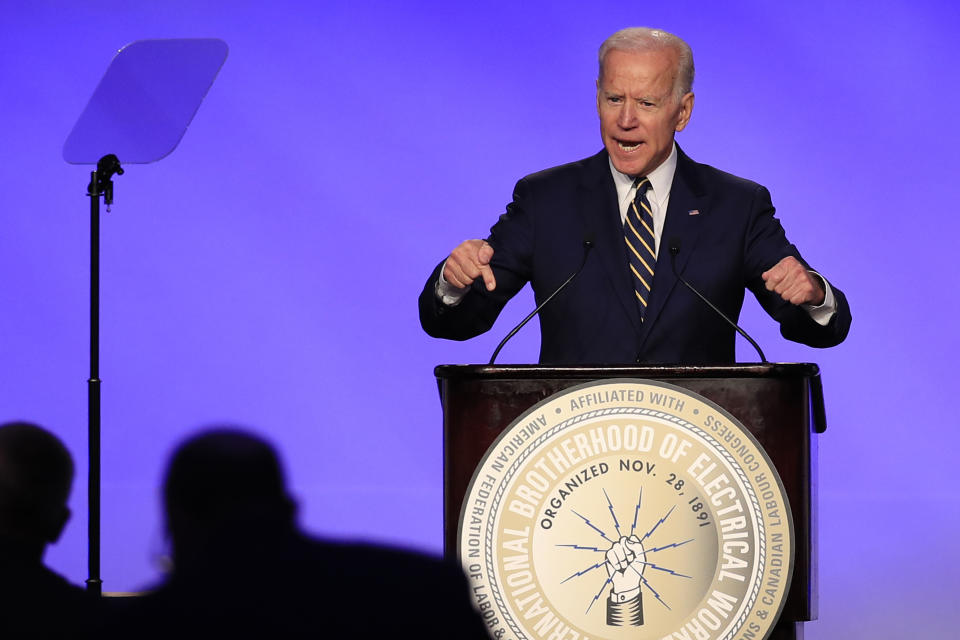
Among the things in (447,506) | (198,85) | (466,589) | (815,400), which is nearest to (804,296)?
(815,400)

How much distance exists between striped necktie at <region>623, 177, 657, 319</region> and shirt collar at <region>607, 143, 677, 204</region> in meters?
0.02

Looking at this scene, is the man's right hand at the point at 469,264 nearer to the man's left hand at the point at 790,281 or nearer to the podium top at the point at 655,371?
the podium top at the point at 655,371

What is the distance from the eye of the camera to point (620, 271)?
2164 mm

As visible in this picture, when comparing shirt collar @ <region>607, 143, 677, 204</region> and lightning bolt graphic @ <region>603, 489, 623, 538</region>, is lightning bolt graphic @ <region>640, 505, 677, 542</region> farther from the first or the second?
shirt collar @ <region>607, 143, 677, 204</region>

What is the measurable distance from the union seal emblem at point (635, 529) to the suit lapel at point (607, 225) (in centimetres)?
56

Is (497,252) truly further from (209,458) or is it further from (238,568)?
(238,568)

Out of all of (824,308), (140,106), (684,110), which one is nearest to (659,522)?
(824,308)

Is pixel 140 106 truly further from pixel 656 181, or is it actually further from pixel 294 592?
pixel 294 592

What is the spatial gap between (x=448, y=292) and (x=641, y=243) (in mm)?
358

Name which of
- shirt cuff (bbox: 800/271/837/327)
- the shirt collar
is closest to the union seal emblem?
shirt cuff (bbox: 800/271/837/327)

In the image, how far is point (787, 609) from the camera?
5.16 ft

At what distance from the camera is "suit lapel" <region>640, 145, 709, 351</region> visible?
2117mm

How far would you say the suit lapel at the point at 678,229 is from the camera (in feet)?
6.95

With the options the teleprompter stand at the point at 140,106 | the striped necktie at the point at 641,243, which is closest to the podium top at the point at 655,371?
the striped necktie at the point at 641,243
